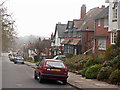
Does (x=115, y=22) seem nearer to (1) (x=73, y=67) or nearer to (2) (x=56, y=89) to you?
(1) (x=73, y=67)

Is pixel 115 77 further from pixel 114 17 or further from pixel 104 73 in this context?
pixel 114 17

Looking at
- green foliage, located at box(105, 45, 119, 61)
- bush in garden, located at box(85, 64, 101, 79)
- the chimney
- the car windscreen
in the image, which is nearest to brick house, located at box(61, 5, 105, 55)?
the chimney

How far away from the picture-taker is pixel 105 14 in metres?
32.4

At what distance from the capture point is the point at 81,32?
42750 millimetres

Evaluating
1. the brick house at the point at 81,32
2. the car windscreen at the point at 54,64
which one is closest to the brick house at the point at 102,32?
the brick house at the point at 81,32

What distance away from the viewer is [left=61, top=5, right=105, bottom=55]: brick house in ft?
139

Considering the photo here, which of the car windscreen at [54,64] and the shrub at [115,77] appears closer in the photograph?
the shrub at [115,77]

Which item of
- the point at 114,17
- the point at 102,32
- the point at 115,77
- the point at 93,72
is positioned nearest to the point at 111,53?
the point at 93,72

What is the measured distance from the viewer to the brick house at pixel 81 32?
42219 millimetres

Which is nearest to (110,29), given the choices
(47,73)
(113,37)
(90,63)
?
(113,37)

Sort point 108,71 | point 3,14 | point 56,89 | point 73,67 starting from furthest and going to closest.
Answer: point 3,14
point 73,67
point 108,71
point 56,89

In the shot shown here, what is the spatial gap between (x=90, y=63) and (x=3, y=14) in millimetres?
15605

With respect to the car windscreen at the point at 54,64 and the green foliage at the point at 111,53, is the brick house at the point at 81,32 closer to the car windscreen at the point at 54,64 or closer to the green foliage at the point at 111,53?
the green foliage at the point at 111,53

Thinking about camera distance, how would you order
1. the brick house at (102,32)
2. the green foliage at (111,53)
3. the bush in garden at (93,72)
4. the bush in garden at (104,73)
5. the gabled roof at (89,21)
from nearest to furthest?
the bush in garden at (104,73), the bush in garden at (93,72), the green foliage at (111,53), the brick house at (102,32), the gabled roof at (89,21)
